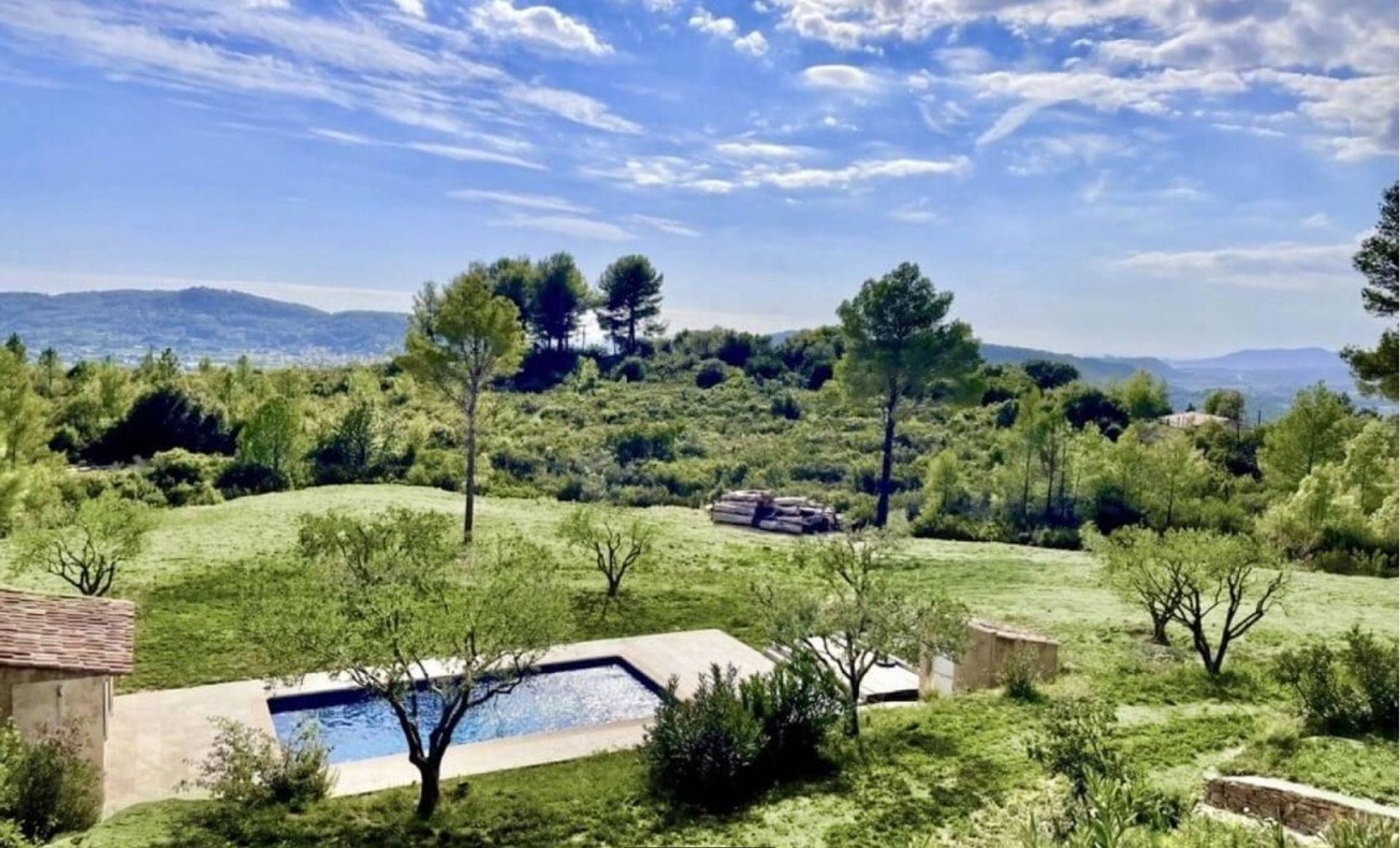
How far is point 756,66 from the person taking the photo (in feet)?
49.9

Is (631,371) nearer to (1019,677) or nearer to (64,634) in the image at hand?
(1019,677)

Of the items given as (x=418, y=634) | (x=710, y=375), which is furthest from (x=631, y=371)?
(x=418, y=634)

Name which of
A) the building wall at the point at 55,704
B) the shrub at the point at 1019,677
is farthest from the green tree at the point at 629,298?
the building wall at the point at 55,704

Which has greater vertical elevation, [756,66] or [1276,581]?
[756,66]

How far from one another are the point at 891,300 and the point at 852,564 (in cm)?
1855

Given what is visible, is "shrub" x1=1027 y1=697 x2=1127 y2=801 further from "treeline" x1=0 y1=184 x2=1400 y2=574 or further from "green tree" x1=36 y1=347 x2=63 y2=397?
"green tree" x1=36 y1=347 x2=63 y2=397

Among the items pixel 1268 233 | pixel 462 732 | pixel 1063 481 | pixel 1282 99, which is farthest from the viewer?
pixel 1063 481

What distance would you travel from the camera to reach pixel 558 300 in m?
61.5

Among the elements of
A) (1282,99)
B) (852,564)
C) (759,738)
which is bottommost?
(759,738)

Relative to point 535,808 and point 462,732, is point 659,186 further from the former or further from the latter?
point 535,808

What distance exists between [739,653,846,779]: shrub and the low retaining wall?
14.5 feet

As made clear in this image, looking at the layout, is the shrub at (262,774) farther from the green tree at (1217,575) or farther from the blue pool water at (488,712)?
the green tree at (1217,575)

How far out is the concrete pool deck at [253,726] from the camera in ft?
36.6

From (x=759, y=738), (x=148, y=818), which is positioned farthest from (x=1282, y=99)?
(x=148, y=818)
